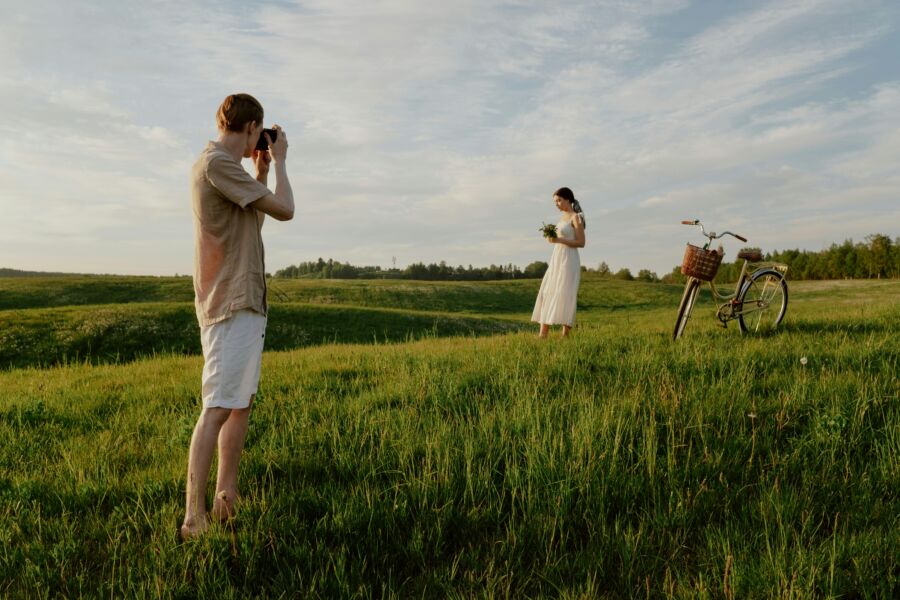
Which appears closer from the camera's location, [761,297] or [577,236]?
[761,297]

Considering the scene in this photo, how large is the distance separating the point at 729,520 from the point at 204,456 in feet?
11.7

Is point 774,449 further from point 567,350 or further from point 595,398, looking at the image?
point 567,350

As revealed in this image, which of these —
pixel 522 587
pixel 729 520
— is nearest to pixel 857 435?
pixel 729 520

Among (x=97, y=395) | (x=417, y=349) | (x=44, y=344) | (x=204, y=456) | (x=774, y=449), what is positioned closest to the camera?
(x=204, y=456)

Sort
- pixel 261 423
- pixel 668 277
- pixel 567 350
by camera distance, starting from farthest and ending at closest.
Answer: pixel 668 277 → pixel 567 350 → pixel 261 423

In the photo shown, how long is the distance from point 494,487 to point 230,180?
280cm

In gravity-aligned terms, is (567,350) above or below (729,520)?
above

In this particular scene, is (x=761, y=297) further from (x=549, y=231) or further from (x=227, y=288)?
(x=227, y=288)

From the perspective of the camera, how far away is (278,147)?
404cm

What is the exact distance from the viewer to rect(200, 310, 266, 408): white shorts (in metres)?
3.67

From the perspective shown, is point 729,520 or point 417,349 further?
point 417,349

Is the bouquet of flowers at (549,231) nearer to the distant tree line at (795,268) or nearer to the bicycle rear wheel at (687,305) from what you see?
the bicycle rear wheel at (687,305)

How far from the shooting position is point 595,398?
5938 millimetres

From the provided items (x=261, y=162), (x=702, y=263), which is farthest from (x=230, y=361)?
(x=702, y=263)
